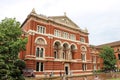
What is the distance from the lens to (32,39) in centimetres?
3086

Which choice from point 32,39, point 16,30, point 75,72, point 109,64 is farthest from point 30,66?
point 109,64

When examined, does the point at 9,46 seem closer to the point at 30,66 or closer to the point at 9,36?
the point at 9,36

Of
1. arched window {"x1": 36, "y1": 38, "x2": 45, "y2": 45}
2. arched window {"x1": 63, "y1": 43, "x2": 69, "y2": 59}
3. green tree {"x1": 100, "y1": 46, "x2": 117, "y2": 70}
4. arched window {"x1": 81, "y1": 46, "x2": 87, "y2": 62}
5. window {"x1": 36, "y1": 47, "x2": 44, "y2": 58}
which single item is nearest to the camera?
window {"x1": 36, "y1": 47, "x2": 44, "y2": 58}

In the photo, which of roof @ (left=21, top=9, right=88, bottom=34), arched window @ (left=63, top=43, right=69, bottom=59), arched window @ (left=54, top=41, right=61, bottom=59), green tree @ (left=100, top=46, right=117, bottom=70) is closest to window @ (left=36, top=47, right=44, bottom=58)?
arched window @ (left=54, top=41, right=61, bottom=59)

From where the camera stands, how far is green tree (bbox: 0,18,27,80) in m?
18.2

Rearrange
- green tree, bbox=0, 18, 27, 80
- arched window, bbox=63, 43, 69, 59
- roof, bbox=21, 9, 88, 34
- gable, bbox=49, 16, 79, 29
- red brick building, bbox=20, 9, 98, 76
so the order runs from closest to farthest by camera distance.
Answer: green tree, bbox=0, 18, 27, 80 → red brick building, bbox=20, 9, 98, 76 → roof, bbox=21, 9, 88, 34 → gable, bbox=49, 16, 79, 29 → arched window, bbox=63, 43, 69, 59

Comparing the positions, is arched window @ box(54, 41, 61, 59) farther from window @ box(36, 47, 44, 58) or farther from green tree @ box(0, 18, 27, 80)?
green tree @ box(0, 18, 27, 80)

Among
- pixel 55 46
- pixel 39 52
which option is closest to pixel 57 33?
pixel 55 46

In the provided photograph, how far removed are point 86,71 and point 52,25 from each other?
57.9 ft

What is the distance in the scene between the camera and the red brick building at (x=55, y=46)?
30984 millimetres

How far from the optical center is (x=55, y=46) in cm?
3716

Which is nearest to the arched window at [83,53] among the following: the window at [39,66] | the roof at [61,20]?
the roof at [61,20]

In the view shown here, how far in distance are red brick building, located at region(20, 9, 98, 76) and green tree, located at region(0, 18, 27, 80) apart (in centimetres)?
974

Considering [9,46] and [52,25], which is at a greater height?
[52,25]
